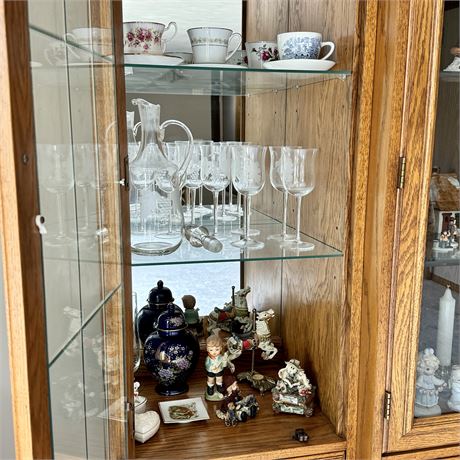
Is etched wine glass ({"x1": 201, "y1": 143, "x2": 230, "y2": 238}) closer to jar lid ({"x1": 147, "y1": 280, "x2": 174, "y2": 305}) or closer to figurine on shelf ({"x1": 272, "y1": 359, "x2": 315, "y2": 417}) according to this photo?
jar lid ({"x1": 147, "y1": 280, "x2": 174, "y2": 305})

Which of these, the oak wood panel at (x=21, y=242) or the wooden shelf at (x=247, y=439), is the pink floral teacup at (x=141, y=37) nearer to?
the oak wood panel at (x=21, y=242)

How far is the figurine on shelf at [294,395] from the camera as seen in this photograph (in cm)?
121

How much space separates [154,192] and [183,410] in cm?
51

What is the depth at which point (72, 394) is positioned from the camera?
764 mm

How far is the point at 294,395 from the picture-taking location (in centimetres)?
122

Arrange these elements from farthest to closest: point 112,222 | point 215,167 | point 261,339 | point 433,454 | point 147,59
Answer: point 261,339, point 215,167, point 433,454, point 147,59, point 112,222

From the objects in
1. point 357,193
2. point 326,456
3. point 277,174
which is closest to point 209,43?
point 277,174

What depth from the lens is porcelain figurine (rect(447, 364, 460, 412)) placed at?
116 centimetres

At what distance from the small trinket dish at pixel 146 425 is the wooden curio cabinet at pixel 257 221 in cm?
2

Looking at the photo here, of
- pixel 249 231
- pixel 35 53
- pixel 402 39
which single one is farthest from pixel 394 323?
pixel 35 53

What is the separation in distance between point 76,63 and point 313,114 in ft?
2.06

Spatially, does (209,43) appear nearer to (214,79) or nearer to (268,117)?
(214,79)

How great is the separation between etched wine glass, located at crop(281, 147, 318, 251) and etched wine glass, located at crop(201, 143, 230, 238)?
0.14m

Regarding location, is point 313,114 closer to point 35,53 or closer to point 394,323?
point 394,323
